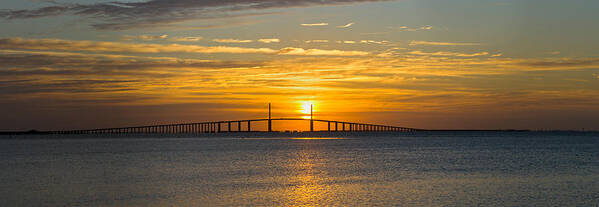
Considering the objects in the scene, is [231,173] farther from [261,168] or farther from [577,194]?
[577,194]

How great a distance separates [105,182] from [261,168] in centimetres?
1778

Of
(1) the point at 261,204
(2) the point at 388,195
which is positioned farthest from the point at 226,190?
(2) the point at 388,195

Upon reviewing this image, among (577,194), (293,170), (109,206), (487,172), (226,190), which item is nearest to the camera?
(109,206)

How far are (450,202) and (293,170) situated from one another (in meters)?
25.1

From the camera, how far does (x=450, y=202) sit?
34.8 metres

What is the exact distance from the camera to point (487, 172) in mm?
54531

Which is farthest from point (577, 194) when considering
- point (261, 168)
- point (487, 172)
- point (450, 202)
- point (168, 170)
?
point (168, 170)

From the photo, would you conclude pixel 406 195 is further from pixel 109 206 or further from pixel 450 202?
pixel 109 206

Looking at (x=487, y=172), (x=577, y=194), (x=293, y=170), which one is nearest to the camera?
(x=577, y=194)

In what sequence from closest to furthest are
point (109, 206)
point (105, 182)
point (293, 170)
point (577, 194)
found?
point (109, 206)
point (577, 194)
point (105, 182)
point (293, 170)

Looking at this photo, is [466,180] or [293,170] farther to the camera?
[293,170]

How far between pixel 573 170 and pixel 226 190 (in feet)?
102

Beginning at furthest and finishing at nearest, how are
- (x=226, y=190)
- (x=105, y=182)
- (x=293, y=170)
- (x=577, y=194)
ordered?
(x=293, y=170) → (x=105, y=182) → (x=226, y=190) → (x=577, y=194)

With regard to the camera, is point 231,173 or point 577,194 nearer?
point 577,194
